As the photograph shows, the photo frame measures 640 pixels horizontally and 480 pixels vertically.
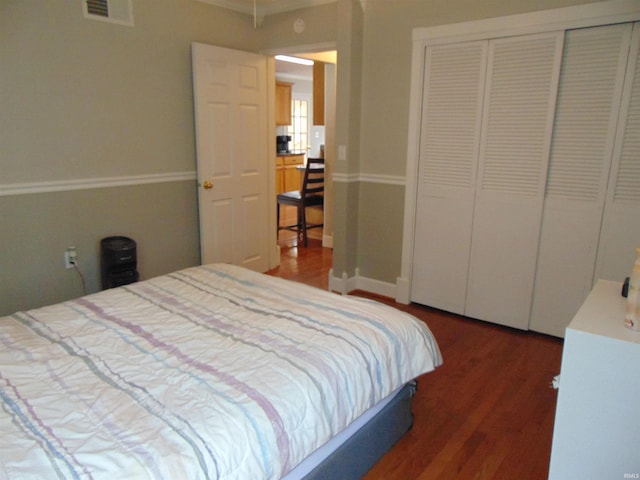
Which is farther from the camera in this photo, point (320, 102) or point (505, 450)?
point (320, 102)

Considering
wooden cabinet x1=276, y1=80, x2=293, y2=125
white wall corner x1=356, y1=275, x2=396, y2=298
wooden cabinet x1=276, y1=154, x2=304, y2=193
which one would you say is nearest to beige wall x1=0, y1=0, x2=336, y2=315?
white wall corner x1=356, y1=275, x2=396, y2=298

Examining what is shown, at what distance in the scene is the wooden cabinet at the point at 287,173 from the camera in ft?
27.0

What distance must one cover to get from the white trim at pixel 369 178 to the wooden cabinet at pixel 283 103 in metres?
4.91

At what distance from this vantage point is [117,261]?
319cm

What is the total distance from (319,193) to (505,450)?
157 inches

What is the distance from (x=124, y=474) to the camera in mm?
1092

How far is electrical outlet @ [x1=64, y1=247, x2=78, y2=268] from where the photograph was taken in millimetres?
3145

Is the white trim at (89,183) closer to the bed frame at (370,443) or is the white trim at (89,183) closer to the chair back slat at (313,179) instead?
the chair back slat at (313,179)

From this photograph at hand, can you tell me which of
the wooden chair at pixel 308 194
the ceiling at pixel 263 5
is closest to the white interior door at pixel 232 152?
the ceiling at pixel 263 5

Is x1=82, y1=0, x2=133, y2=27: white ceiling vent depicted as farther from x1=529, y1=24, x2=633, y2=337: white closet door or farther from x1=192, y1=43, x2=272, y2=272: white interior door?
x1=529, y1=24, x2=633, y2=337: white closet door

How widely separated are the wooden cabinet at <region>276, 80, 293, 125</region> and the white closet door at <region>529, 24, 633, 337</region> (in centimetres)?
613

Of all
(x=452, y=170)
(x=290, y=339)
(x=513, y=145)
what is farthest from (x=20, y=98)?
(x=513, y=145)

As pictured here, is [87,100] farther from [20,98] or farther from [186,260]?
[186,260]

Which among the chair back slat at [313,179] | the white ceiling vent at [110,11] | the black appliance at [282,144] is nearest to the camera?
the white ceiling vent at [110,11]
